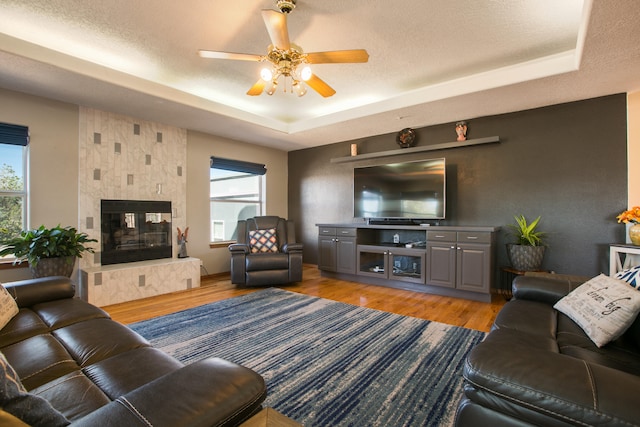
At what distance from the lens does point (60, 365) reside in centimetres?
119

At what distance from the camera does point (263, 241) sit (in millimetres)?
4590

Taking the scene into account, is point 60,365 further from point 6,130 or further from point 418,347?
point 6,130

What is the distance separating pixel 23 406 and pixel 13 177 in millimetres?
3866

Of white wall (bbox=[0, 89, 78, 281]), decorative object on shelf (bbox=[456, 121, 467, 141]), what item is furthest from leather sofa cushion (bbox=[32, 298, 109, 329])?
decorative object on shelf (bbox=[456, 121, 467, 141])

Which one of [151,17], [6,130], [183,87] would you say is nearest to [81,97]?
[6,130]

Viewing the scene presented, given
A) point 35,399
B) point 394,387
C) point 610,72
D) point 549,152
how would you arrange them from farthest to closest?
point 549,152 → point 610,72 → point 394,387 → point 35,399

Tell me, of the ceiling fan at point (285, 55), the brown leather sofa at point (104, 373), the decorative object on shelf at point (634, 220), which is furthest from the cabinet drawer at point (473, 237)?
the brown leather sofa at point (104, 373)

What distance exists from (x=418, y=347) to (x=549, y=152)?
302 cm

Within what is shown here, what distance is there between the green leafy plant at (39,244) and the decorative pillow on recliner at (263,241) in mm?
2095

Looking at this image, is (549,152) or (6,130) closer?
(6,130)

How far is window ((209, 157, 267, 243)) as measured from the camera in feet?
16.7

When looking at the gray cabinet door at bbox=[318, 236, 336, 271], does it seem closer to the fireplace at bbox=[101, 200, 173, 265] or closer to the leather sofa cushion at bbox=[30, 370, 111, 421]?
the fireplace at bbox=[101, 200, 173, 265]

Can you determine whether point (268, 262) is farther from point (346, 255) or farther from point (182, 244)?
point (182, 244)

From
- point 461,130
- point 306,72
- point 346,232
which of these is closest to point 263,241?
point 346,232
